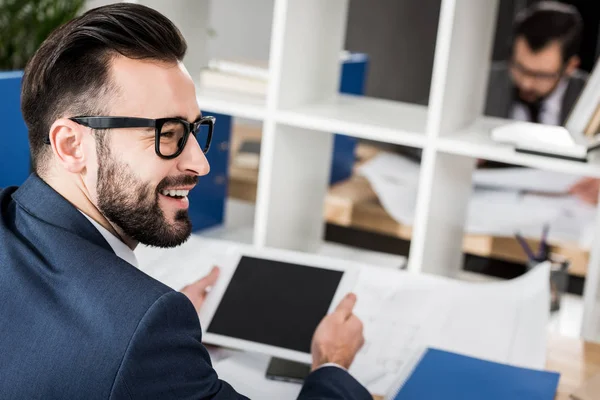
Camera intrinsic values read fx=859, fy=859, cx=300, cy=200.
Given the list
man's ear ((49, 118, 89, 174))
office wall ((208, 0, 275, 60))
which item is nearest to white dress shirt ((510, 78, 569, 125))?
office wall ((208, 0, 275, 60))

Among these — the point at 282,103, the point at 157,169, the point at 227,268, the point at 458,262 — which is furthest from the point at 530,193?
the point at 157,169

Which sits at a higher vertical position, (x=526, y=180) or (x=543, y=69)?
(x=543, y=69)

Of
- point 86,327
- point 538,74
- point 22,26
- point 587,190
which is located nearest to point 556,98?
point 538,74

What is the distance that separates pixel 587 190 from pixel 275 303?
1.74 metres

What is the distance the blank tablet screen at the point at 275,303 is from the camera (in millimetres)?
1498

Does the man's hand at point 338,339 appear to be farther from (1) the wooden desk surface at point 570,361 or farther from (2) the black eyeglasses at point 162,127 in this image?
(2) the black eyeglasses at point 162,127

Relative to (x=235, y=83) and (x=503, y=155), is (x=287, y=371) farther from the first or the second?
(x=235, y=83)

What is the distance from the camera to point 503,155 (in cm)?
172

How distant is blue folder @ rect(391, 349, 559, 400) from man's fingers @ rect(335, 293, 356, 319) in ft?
0.48

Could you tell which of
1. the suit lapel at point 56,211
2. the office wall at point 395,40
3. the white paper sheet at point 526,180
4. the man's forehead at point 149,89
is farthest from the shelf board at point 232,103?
the office wall at point 395,40

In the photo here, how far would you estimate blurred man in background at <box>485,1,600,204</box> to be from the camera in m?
4.19

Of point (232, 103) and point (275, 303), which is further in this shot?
point (232, 103)

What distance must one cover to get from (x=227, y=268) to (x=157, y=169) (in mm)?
496

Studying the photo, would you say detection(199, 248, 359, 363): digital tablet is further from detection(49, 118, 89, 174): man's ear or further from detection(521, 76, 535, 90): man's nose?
detection(521, 76, 535, 90): man's nose
